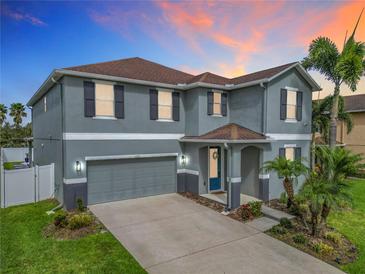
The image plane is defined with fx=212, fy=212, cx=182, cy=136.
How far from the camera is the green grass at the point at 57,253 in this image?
5.59m

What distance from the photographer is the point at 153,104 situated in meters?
12.2

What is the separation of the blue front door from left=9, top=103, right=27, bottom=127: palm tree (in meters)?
37.1

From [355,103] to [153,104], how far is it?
23272 mm

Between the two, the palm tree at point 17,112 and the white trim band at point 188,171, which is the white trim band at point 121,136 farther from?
the palm tree at point 17,112

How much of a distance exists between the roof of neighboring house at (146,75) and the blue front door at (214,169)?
3.97 meters

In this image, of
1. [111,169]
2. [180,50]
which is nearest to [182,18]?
[180,50]

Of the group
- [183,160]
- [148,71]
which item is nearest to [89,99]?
[148,71]

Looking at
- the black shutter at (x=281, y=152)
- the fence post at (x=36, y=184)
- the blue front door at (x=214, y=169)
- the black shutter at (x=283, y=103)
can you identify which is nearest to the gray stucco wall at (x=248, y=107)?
the black shutter at (x=283, y=103)

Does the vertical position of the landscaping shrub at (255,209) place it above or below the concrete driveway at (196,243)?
above

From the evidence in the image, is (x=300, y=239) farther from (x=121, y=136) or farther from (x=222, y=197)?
(x=121, y=136)

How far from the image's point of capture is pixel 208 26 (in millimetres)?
13047

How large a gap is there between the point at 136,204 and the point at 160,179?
2.29 m

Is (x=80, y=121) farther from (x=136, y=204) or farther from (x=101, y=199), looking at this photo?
(x=136, y=204)

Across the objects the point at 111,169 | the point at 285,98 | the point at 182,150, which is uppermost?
the point at 285,98
